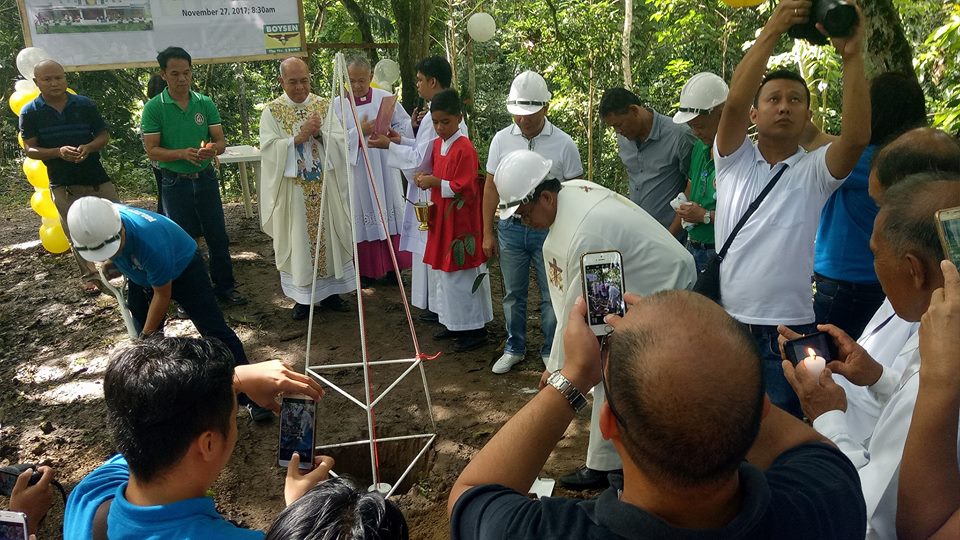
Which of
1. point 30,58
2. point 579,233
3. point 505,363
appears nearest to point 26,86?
point 30,58

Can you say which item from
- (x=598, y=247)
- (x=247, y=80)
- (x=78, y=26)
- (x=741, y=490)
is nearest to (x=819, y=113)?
(x=598, y=247)

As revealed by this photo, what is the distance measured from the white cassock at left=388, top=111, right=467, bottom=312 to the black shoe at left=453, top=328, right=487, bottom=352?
1.06ft

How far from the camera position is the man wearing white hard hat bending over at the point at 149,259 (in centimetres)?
297

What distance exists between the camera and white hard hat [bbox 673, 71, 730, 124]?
3.33m

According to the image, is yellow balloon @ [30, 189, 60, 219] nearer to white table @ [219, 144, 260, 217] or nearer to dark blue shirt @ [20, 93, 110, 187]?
dark blue shirt @ [20, 93, 110, 187]

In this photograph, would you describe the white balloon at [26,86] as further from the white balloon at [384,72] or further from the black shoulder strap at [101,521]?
the black shoulder strap at [101,521]

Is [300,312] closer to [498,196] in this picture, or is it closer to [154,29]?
[498,196]

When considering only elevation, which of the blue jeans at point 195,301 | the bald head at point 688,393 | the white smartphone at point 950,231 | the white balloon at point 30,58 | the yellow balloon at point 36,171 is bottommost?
the blue jeans at point 195,301

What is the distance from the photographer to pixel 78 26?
5695 mm

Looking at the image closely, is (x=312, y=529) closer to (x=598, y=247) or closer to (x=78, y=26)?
(x=598, y=247)

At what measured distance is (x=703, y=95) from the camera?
10.9 ft

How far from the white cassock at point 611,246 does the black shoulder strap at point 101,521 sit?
62.1 inches

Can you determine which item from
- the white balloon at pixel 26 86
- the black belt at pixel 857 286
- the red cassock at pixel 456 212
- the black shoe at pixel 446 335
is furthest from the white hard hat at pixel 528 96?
the white balloon at pixel 26 86

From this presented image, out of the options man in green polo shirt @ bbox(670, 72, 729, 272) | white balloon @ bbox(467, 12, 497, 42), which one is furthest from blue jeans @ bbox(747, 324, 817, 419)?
white balloon @ bbox(467, 12, 497, 42)
